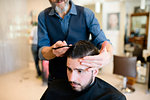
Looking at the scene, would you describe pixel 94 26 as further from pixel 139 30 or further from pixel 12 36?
pixel 12 36

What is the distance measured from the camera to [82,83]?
851 millimetres

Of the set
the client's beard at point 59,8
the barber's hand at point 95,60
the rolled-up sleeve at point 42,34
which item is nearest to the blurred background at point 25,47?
the rolled-up sleeve at point 42,34

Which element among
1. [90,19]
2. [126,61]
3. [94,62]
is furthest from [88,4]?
[126,61]

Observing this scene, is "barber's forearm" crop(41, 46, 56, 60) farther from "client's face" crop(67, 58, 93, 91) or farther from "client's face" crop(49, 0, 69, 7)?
"client's face" crop(49, 0, 69, 7)

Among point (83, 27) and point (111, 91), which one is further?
point (83, 27)

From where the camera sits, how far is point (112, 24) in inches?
39.8

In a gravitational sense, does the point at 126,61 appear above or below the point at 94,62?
below

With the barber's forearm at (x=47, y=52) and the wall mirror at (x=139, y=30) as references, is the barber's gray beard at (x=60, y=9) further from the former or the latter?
the wall mirror at (x=139, y=30)

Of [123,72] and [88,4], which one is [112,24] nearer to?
[88,4]

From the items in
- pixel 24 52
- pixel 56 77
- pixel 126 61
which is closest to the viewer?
pixel 56 77

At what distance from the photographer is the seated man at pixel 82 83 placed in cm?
81

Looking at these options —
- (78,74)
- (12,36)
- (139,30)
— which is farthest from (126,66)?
(12,36)

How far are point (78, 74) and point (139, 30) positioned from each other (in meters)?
2.77

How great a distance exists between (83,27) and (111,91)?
0.51 metres
